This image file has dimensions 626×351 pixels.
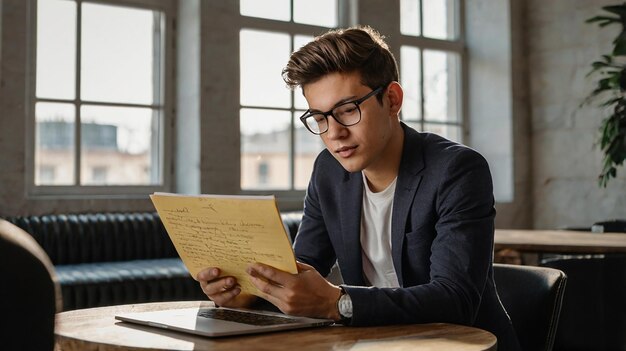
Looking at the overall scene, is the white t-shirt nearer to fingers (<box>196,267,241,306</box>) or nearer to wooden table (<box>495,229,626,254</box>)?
fingers (<box>196,267,241,306</box>)

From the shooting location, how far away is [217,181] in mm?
5746

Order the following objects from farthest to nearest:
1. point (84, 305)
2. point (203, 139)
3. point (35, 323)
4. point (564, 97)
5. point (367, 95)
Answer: point (564, 97) → point (203, 139) → point (84, 305) → point (367, 95) → point (35, 323)

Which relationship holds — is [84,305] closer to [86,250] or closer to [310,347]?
[86,250]

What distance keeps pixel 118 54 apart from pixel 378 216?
4.03 m

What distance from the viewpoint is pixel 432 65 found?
7301 mm

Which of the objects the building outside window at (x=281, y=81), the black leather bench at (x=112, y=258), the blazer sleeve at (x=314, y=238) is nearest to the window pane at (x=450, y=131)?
the building outside window at (x=281, y=81)

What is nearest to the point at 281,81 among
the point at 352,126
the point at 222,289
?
the point at 352,126

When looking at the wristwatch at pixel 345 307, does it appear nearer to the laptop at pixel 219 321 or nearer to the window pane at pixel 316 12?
the laptop at pixel 219 321

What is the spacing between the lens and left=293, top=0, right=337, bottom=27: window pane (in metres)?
6.38

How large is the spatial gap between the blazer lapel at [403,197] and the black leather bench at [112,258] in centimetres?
242

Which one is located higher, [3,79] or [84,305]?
[3,79]

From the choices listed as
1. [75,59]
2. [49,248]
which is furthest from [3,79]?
[49,248]

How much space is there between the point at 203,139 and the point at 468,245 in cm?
404

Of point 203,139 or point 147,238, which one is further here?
point 203,139
